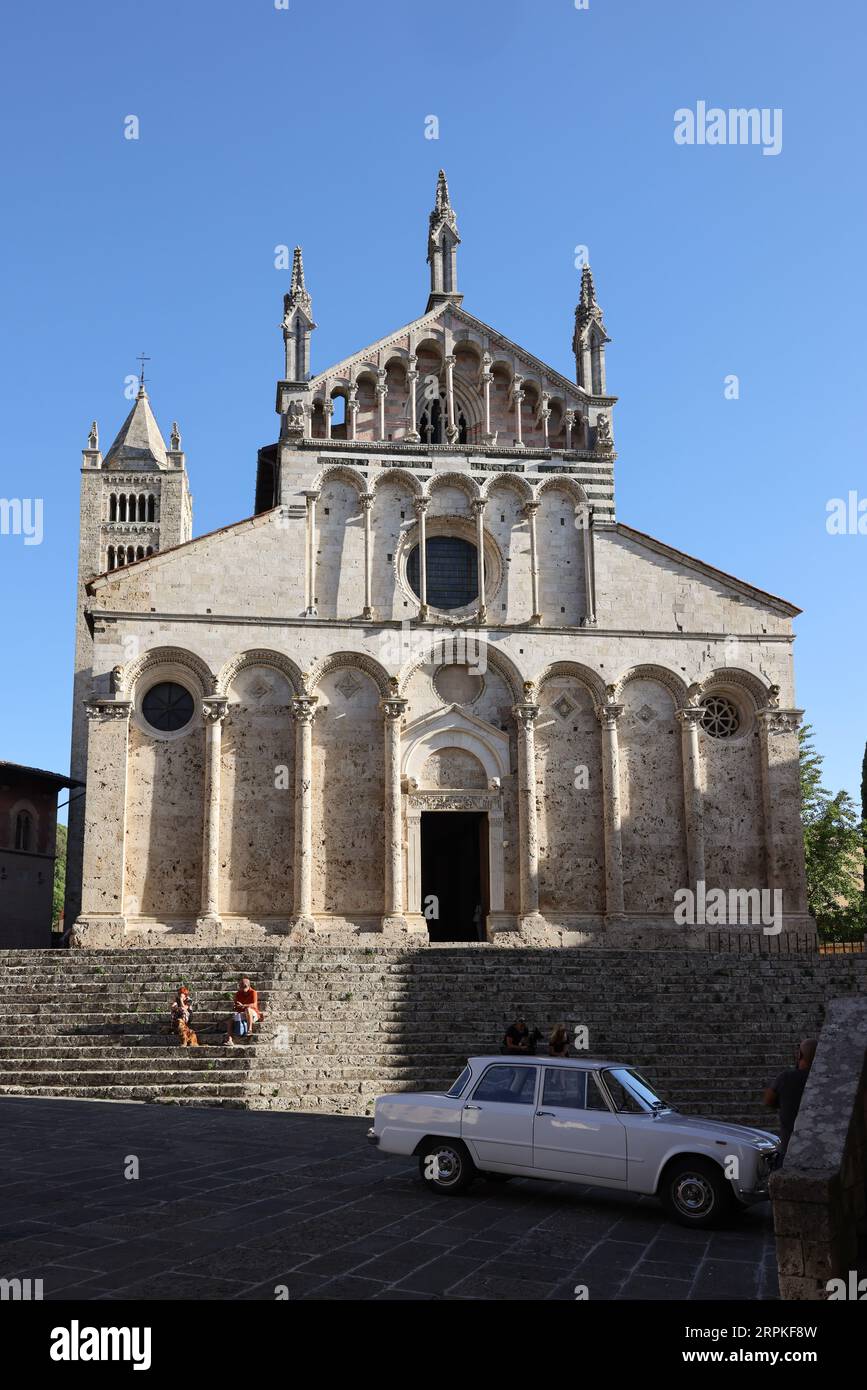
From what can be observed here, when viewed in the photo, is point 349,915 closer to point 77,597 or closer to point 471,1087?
point 471,1087

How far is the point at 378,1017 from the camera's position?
19625mm

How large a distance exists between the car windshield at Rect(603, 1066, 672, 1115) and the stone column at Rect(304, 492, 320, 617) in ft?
58.4

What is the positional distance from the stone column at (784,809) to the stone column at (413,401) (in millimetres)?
10968

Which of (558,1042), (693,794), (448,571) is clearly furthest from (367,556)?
(558,1042)

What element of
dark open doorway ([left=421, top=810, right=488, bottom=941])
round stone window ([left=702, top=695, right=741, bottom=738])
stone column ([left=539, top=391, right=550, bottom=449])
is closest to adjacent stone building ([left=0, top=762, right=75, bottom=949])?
dark open doorway ([left=421, top=810, right=488, bottom=941])

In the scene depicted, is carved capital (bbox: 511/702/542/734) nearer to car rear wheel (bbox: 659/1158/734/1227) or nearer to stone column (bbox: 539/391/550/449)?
stone column (bbox: 539/391/550/449)

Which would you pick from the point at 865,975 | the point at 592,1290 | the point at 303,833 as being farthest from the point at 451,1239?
the point at 303,833

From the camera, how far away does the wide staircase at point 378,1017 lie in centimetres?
1759

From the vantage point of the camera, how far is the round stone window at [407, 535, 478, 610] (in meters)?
28.1

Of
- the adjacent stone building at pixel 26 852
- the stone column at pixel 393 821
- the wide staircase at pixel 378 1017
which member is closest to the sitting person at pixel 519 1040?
the wide staircase at pixel 378 1017

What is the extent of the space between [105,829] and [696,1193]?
1786cm

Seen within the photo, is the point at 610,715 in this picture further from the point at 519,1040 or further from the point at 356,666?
the point at 519,1040

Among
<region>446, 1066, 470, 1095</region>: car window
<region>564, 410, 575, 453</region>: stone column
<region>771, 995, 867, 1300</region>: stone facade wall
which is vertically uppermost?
<region>564, 410, 575, 453</region>: stone column

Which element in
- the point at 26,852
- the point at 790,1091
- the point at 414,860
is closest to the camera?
the point at 790,1091
